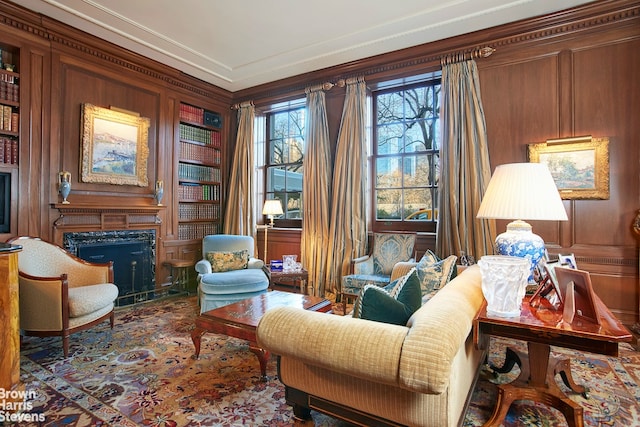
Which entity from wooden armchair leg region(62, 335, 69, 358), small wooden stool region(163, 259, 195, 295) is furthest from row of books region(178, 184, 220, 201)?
wooden armchair leg region(62, 335, 69, 358)

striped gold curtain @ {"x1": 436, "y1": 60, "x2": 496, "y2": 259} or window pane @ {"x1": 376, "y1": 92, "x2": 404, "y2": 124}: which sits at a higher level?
window pane @ {"x1": 376, "y1": 92, "x2": 404, "y2": 124}

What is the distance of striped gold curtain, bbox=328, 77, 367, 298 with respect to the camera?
445 centimetres

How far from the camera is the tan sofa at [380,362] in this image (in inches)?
44.9

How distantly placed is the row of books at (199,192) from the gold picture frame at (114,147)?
1.96 ft

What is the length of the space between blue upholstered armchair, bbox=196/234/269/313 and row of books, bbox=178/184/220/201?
112 centimetres

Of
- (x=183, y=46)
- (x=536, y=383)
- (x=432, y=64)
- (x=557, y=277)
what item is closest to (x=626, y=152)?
(x=432, y=64)

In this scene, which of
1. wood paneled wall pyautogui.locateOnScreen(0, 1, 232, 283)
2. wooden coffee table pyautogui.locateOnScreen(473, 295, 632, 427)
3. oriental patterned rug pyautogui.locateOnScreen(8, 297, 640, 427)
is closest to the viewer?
wooden coffee table pyautogui.locateOnScreen(473, 295, 632, 427)

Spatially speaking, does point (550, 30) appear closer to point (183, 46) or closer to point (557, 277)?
point (557, 277)

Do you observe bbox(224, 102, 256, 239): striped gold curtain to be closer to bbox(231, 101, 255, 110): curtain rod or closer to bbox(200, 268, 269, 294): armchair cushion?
bbox(231, 101, 255, 110): curtain rod

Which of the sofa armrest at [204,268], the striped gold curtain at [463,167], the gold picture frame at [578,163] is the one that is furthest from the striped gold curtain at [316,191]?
the gold picture frame at [578,163]

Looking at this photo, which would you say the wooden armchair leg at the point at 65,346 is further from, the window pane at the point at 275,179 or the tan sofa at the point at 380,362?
the window pane at the point at 275,179

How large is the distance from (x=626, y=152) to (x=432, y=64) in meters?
2.14

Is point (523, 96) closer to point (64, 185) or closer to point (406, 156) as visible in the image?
point (406, 156)

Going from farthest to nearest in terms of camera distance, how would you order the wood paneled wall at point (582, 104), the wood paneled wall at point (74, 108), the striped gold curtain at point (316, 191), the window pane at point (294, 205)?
the window pane at point (294, 205) < the striped gold curtain at point (316, 191) < the wood paneled wall at point (74, 108) < the wood paneled wall at point (582, 104)
